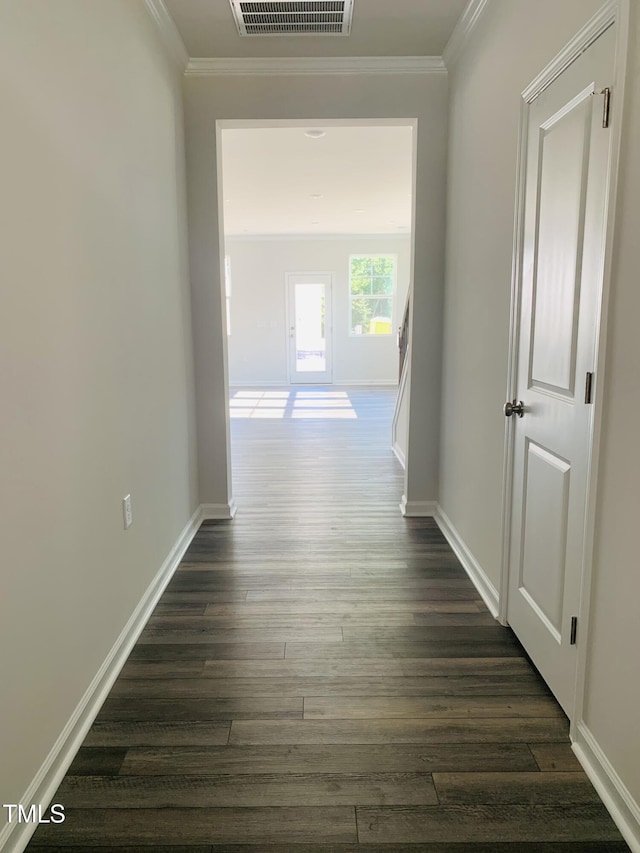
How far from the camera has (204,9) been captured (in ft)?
8.88

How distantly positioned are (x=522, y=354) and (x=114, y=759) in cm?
194

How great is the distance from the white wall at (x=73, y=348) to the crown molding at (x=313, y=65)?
0.50m

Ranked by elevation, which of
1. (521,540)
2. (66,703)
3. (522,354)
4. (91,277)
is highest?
(91,277)

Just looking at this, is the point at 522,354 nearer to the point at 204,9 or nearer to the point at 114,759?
the point at 114,759

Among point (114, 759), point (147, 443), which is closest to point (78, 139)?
point (147, 443)

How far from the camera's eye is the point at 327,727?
1824mm

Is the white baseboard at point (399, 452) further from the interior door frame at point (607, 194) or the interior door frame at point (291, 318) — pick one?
the interior door frame at point (291, 318)

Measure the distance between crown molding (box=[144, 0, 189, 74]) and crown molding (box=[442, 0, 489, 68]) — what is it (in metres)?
→ 1.43

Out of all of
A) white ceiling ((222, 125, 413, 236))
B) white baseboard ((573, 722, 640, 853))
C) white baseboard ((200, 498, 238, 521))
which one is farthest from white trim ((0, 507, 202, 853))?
white ceiling ((222, 125, 413, 236))

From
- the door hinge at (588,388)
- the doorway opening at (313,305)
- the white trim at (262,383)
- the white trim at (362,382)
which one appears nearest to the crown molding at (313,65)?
the door hinge at (588,388)

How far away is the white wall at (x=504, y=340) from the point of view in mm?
1417

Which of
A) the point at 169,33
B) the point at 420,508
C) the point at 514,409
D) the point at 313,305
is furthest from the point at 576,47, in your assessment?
the point at 313,305

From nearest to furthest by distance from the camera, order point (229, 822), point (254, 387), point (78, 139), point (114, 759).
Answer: point (229, 822), point (114, 759), point (78, 139), point (254, 387)

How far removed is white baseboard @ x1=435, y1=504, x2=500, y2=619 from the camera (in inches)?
101
